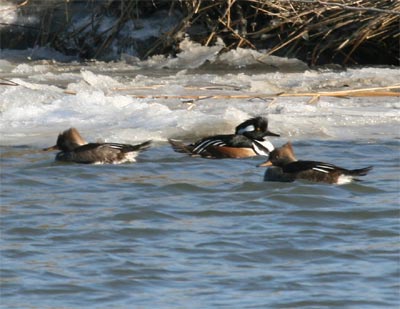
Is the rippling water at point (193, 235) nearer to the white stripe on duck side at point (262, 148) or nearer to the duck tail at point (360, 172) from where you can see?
the duck tail at point (360, 172)

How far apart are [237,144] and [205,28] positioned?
4670mm

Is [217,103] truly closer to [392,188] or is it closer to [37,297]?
[392,188]

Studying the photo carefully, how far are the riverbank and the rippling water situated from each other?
3961 millimetres

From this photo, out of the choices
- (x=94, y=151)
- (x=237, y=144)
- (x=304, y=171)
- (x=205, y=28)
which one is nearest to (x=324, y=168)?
(x=304, y=171)

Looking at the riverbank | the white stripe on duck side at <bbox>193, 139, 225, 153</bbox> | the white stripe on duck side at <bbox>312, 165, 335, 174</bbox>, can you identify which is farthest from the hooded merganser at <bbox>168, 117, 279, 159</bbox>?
the riverbank

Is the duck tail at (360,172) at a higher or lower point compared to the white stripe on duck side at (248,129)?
lower

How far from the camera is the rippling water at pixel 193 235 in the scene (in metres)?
5.20

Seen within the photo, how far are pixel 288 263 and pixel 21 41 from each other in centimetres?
889

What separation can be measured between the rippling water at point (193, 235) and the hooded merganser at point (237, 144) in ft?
0.38

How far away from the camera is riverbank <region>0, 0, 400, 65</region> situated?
40.0 feet

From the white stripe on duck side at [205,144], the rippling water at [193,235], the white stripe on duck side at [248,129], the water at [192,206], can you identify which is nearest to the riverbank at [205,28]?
the water at [192,206]

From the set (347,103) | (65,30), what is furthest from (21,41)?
(347,103)

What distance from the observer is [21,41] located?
13906 mm

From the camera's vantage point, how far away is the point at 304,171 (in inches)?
300
